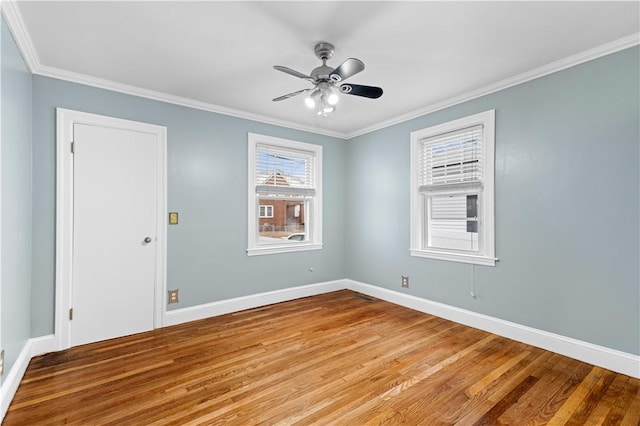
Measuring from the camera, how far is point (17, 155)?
2.20 m

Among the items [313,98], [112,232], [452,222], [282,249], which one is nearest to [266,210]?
[282,249]

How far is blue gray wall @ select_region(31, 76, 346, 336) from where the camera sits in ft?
8.91

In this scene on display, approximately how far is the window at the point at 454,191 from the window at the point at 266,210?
1.91 metres

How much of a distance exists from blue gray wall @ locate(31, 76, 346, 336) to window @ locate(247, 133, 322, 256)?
12cm

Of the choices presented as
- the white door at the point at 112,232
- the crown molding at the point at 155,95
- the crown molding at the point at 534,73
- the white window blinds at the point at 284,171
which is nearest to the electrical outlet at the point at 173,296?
the white door at the point at 112,232

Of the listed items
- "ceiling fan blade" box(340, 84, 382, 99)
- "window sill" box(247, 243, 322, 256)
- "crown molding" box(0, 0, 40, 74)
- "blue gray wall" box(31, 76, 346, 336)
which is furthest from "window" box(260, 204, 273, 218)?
"crown molding" box(0, 0, 40, 74)

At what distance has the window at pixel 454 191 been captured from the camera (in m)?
3.21

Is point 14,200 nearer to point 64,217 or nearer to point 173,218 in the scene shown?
point 64,217

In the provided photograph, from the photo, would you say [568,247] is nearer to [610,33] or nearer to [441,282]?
[441,282]

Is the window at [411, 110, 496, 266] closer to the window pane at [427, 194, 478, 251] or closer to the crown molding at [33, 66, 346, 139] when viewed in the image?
the window pane at [427, 194, 478, 251]

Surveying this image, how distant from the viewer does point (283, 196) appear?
14.2 feet

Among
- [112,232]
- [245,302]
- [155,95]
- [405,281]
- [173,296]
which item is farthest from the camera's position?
[405,281]

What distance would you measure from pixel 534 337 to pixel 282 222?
3.15 meters

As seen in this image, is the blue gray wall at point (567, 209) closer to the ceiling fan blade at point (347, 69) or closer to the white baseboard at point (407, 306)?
the white baseboard at point (407, 306)
